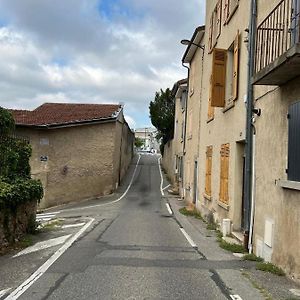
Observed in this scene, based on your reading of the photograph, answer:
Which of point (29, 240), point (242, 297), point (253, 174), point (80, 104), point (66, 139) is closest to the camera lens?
point (242, 297)

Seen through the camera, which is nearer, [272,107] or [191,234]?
[272,107]

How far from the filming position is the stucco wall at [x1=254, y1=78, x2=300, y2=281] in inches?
305

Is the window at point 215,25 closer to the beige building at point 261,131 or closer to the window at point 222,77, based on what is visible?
the beige building at point 261,131

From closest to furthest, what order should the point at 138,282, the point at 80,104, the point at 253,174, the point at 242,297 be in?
the point at 242,297 < the point at 138,282 < the point at 253,174 < the point at 80,104

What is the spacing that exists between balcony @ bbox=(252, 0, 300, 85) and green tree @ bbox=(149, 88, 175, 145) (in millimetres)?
40104

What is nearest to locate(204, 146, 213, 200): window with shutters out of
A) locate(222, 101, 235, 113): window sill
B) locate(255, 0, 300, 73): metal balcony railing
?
locate(222, 101, 235, 113): window sill

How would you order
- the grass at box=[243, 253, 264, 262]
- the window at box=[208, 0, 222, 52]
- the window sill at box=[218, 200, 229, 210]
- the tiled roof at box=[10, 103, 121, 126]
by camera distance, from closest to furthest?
1. the grass at box=[243, 253, 264, 262]
2. the window sill at box=[218, 200, 229, 210]
3. the window at box=[208, 0, 222, 52]
4. the tiled roof at box=[10, 103, 121, 126]

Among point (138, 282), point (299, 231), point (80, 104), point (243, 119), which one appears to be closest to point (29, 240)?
point (138, 282)

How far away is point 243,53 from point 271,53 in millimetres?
3871

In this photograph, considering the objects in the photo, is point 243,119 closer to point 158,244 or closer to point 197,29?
point 158,244

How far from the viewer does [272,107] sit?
30.7ft

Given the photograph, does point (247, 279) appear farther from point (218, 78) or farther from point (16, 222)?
point (218, 78)

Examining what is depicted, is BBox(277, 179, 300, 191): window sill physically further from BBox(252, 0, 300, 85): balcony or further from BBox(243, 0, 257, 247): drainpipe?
BBox(243, 0, 257, 247): drainpipe

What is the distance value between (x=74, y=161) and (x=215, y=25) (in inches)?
588
